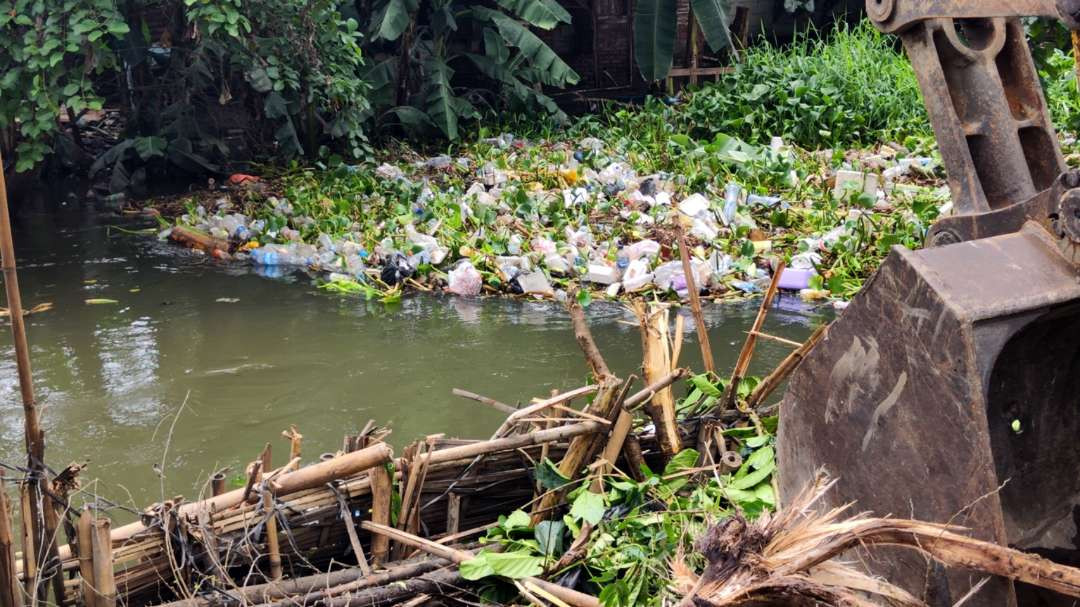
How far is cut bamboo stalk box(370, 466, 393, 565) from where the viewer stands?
2596 millimetres

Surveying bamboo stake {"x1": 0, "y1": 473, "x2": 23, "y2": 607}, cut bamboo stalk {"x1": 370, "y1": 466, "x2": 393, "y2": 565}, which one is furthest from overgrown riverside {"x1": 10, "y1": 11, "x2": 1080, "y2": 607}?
bamboo stake {"x1": 0, "y1": 473, "x2": 23, "y2": 607}

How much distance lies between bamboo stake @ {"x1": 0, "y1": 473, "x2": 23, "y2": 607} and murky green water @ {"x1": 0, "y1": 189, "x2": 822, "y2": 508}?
1.47 meters

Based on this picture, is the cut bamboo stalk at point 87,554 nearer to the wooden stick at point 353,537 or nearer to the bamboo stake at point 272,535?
the bamboo stake at point 272,535

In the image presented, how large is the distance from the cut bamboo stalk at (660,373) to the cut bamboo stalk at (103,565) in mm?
1397

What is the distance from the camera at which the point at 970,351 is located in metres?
1.73

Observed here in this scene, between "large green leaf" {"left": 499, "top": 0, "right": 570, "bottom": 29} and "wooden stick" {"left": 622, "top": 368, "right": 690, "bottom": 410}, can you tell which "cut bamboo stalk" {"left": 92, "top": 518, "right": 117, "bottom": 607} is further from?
"large green leaf" {"left": 499, "top": 0, "right": 570, "bottom": 29}

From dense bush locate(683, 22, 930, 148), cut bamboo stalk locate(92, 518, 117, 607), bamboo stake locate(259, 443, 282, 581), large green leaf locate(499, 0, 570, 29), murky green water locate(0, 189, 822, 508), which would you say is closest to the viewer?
cut bamboo stalk locate(92, 518, 117, 607)

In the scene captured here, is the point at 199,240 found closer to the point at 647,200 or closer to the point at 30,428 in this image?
the point at 647,200

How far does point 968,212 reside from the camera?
6.98 feet

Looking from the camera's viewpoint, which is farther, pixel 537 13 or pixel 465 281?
pixel 537 13

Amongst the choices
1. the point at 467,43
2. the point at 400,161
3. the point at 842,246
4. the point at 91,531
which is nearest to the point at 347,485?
the point at 91,531

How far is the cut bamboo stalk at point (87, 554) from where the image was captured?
2.30 meters

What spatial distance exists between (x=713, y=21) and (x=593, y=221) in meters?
4.37

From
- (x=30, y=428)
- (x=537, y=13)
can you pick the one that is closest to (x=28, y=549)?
(x=30, y=428)
